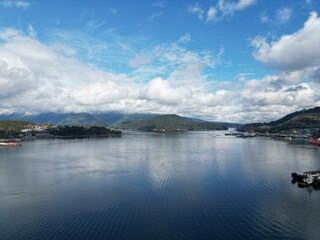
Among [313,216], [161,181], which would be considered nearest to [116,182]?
[161,181]

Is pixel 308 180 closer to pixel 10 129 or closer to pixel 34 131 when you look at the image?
pixel 10 129

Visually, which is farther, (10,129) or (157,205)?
(10,129)

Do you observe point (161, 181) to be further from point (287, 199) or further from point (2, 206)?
point (2, 206)

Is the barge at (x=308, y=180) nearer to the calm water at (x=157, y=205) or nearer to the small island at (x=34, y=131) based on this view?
the calm water at (x=157, y=205)

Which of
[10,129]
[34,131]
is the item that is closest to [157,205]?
[10,129]

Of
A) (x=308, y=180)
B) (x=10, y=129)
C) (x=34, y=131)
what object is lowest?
(x=308, y=180)

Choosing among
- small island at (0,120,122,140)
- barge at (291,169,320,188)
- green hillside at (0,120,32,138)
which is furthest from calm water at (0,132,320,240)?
small island at (0,120,122,140)

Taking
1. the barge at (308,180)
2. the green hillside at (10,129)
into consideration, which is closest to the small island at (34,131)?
the green hillside at (10,129)

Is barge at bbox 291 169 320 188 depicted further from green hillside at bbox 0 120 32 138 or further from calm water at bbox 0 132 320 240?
green hillside at bbox 0 120 32 138

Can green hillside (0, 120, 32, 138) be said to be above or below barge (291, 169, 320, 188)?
above

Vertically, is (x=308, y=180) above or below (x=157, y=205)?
above

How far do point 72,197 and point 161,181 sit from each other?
38.7 ft

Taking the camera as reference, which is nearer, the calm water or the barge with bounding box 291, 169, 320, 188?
the calm water

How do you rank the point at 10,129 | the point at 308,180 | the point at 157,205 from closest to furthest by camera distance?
the point at 157,205 < the point at 308,180 < the point at 10,129
